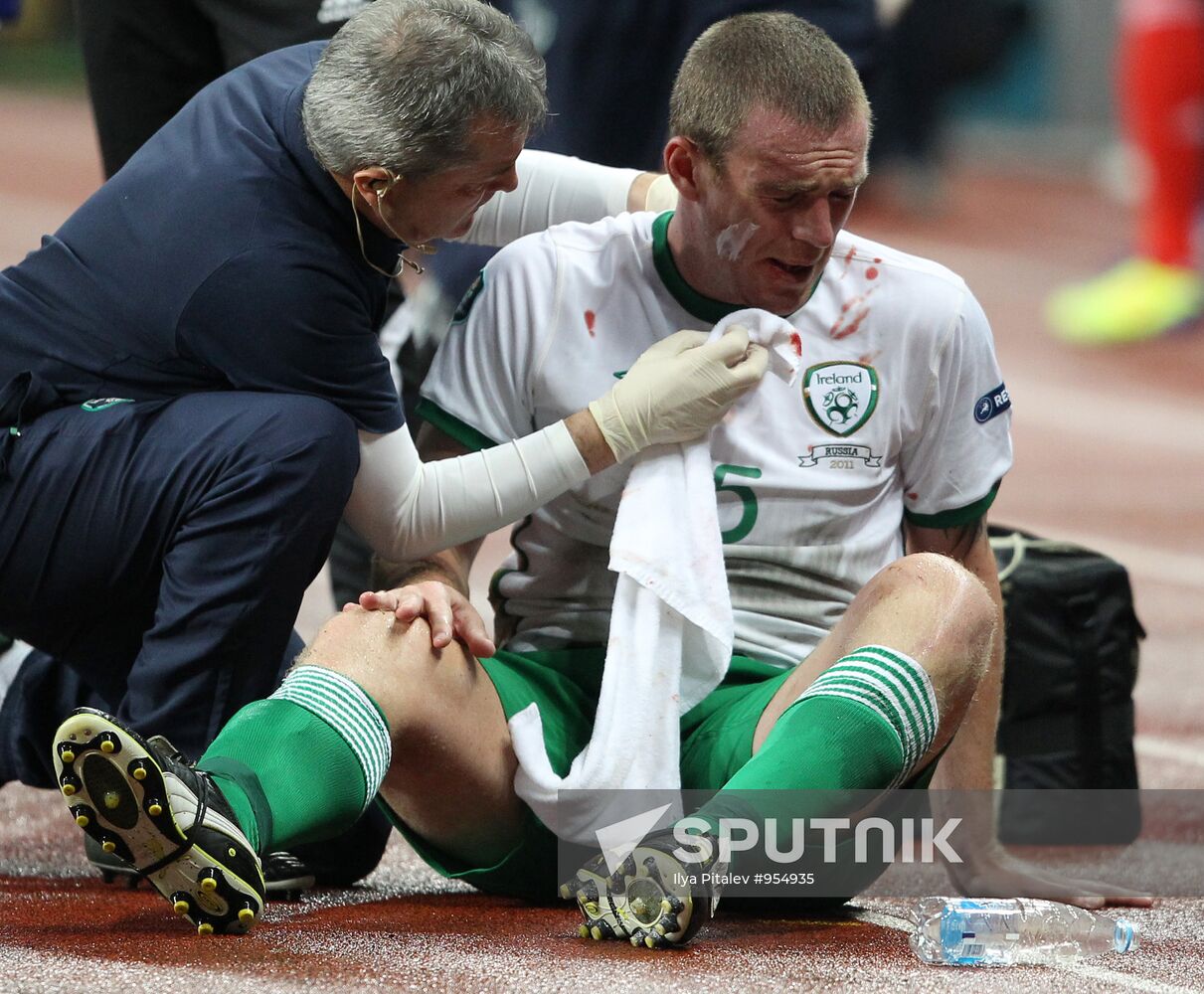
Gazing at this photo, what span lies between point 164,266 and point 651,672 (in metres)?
0.86

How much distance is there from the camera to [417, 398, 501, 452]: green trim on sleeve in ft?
9.95

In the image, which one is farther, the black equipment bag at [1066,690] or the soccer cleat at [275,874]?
the black equipment bag at [1066,690]

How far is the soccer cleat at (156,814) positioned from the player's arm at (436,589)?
1.34ft

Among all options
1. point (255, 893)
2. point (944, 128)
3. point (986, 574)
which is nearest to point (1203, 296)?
point (944, 128)

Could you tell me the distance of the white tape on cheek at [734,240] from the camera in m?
2.92

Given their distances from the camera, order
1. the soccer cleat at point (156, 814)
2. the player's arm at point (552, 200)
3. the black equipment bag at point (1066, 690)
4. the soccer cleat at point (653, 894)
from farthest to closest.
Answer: the black equipment bag at point (1066, 690) < the player's arm at point (552, 200) < the soccer cleat at point (653, 894) < the soccer cleat at point (156, 814)

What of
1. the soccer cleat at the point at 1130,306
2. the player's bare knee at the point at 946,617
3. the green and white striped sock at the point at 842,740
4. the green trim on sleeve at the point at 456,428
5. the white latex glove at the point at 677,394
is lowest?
the soccer cleat at the point at 1130,306

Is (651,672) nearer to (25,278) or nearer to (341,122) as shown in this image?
(341,122)

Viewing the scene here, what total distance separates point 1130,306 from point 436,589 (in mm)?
8909

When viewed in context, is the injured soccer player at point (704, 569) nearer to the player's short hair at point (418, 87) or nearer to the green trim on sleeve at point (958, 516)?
the green trim on sleeve at point (958, 516)

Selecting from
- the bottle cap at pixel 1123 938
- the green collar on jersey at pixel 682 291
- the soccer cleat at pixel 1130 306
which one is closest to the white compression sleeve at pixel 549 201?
the green collar on jersey at pixel 682 291

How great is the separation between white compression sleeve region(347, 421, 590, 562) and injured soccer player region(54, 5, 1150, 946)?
0.24ft

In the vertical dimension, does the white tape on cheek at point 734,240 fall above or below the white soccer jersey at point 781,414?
above

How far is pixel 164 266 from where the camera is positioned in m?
2.84
